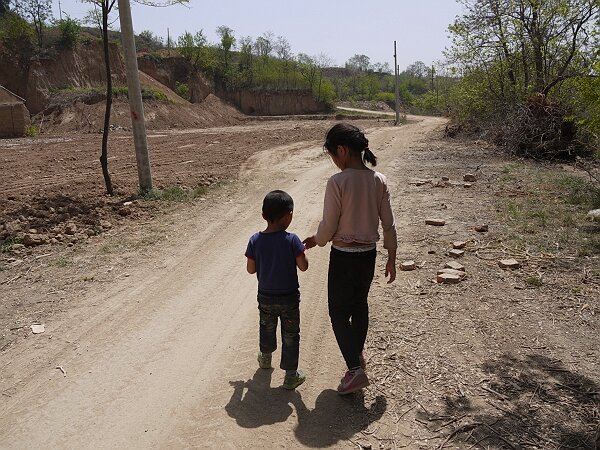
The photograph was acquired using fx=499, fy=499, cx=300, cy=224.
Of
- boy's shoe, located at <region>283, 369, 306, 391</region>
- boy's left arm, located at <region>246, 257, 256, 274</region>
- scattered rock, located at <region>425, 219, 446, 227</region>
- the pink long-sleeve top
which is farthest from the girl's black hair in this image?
scattered rock, located at <region>425, 219, 446, 227</region>

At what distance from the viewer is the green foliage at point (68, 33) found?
3556 centimetres

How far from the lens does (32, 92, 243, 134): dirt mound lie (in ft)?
93.4

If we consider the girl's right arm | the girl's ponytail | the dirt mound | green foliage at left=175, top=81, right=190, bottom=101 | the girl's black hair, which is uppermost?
green foliage at left=175, top=81, right=190, bottom=101

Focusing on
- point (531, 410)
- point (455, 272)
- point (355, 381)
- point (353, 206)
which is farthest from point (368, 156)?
point (455, 272)

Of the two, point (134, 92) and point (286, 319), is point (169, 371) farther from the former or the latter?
point (134, 92)

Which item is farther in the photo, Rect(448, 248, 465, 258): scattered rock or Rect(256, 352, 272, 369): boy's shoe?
Rect(448, 248, 465, 258): scattered rock

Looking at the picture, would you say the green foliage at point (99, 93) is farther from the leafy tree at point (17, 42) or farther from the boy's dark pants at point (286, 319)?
the boy's dark pants at point (286, 319)

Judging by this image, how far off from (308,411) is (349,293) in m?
0.83

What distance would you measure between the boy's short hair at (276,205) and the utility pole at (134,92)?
7284 millimetres

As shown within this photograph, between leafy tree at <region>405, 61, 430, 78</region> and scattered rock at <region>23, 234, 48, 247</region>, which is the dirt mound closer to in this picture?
scattered rock at <region>23, 234, 48, 247</region>

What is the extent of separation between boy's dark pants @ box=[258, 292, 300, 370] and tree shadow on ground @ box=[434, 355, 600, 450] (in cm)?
110

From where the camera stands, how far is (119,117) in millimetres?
30000

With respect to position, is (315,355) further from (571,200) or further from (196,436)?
(571,200)

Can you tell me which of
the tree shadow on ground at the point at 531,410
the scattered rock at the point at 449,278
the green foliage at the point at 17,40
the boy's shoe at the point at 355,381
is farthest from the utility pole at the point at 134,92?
the green foliage at the point at 17,40
